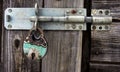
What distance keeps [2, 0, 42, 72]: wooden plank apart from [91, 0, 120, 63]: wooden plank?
242mm

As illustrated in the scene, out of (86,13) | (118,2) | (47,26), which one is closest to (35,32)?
(47,26)

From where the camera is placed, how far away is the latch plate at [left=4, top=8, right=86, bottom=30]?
41.3 inches

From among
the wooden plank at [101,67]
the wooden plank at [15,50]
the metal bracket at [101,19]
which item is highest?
the metal bracket at [101,19]

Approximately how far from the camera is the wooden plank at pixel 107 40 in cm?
105

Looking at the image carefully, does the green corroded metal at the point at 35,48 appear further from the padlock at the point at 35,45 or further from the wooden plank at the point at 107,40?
the wooden plank at the point at 107,40

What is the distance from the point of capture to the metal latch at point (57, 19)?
Result: 1.02 m

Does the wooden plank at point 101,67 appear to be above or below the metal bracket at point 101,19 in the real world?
below

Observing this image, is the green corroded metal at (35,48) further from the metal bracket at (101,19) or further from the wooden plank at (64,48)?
the metal bracket at (101,19)

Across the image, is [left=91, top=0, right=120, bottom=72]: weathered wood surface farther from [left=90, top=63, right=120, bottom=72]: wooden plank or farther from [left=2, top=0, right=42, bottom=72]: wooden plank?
[left=2, top=0, right=42, bottom=72]: wooden plank

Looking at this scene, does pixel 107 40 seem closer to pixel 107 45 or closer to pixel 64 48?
pixel 107 45

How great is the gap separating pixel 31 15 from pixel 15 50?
0.16m

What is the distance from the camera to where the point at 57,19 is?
1.03m

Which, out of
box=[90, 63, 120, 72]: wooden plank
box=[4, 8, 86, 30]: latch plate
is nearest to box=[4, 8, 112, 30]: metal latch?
box=[4, 8, 86, 30]: latch plate

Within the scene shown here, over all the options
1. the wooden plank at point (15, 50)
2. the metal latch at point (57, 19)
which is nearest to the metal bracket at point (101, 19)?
the metal latch at point (57, 19)
